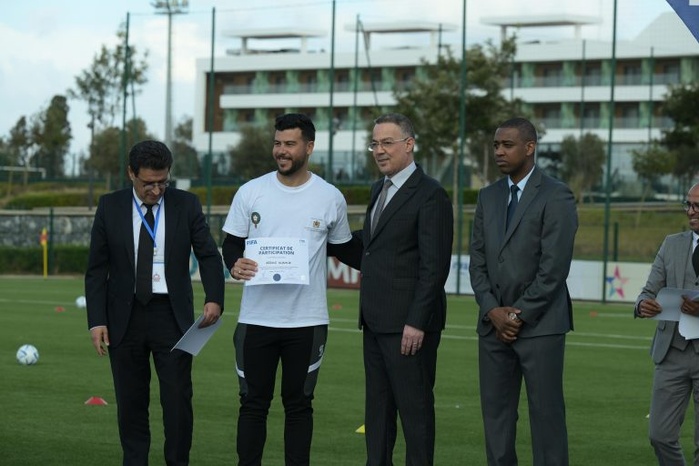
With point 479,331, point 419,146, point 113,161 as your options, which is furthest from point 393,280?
point 113,161

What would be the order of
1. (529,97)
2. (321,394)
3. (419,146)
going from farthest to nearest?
1. (529,97)
2. (419,146)
3. (321,394)

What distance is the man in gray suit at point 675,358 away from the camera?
28.3 feet

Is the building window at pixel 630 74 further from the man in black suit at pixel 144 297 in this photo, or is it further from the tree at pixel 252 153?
the man in black suit at pixel 144 297

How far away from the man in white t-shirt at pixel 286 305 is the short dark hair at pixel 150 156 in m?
0.49

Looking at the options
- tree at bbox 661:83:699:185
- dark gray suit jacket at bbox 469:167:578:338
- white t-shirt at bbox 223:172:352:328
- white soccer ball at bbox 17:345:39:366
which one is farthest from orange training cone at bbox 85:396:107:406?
tree at bbox 661:83:699:185

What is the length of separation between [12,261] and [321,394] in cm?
2995

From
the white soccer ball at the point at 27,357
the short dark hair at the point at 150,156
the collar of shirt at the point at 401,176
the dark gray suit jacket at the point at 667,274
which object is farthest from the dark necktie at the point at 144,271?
the white soccer ball at the point at 27,357

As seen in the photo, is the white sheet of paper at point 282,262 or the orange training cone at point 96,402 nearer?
the white sheet of paper at point 282,262

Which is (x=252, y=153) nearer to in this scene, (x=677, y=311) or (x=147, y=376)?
(x=147, y=376)

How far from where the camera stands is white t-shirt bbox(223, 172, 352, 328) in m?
8.56

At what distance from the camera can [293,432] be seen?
28.4 feet

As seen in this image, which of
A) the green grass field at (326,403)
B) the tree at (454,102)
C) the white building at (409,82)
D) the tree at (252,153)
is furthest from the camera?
the white building at (409,82)

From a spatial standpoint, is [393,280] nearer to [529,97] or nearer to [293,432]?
[293,432]

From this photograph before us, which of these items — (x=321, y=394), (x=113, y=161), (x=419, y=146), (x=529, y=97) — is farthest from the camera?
(x=529, y=97)
